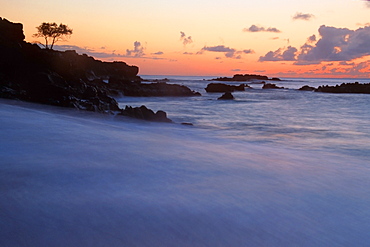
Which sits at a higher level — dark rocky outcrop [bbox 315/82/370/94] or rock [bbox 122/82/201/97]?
dark rocky outcrop [bbox 315/82/370/94]

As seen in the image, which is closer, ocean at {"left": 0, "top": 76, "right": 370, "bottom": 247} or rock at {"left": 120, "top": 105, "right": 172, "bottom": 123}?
ocean at {"left": 0, "top": 76, "right": 370, "bottom": 247}

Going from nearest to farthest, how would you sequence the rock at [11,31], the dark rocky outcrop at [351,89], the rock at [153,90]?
the rock at [11,31]
the rock at [153,90]
the dark rocky outcrop at [351,89]

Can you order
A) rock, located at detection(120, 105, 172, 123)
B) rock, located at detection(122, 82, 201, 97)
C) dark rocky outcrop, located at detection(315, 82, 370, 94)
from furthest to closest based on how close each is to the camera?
dark rocky outcrop, located at detection(315, 82, 370, 94) → rock, located at detection(122, 82, 201, 97) → rock, located at detection(120, 105, 172, 123)

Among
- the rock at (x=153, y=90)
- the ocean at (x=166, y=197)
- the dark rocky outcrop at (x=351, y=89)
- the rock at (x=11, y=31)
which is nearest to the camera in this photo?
the ocean at (x=166, y=197)

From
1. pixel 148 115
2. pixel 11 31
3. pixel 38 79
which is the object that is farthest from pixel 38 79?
pixel 148 115

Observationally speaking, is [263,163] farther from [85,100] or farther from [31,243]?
[85,100]

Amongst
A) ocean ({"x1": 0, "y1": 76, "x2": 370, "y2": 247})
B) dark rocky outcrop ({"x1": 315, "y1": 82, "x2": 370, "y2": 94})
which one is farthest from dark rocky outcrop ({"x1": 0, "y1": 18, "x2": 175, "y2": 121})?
dark rocky outcrop ({"x1": 315, "y1": 82, "x2": 370, "y2": 94})

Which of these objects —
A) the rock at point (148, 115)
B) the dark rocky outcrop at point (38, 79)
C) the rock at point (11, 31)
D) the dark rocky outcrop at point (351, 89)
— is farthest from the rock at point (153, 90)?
the dark rocky outcrop at point (351, 89)

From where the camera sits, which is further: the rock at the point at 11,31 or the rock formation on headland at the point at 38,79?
the rock at the point at 11,31

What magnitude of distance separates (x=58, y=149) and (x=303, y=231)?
3.77 m

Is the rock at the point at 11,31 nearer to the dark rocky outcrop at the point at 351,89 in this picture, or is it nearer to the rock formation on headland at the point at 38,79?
the rock formation on headland at the point at 38,79

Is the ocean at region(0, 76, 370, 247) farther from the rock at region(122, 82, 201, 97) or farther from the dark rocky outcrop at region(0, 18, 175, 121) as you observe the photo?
the rock at region(122, 82, 201, 97)

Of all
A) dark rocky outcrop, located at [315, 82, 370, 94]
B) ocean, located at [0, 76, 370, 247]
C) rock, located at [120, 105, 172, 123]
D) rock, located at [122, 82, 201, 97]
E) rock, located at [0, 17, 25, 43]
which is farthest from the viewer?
dark rocky outcrop, located at [315, 82, 370, 94]

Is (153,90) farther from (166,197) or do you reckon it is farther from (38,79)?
(166,197)
